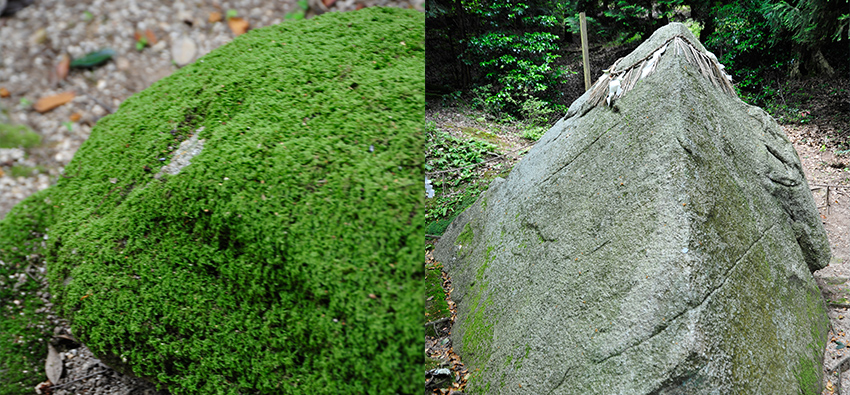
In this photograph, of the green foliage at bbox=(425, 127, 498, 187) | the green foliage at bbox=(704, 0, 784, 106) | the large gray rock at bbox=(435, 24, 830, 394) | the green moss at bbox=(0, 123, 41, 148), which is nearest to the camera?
the green moss at bbox=(0, 123, 41, 148)

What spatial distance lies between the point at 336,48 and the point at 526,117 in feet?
14.4

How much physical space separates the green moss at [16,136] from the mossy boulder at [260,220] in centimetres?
12

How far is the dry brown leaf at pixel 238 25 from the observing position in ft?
3.73

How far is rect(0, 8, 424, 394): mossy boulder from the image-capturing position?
0.76 metres

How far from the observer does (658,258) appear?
Result: 191 cm

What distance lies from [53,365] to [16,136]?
28.1 inches

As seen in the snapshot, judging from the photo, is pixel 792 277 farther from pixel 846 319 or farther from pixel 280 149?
pixel 280 149

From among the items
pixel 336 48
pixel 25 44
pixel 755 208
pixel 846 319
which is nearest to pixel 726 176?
pixel 755 208

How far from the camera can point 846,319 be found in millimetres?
3066

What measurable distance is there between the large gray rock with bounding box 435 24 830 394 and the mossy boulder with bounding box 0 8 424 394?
5.43ft

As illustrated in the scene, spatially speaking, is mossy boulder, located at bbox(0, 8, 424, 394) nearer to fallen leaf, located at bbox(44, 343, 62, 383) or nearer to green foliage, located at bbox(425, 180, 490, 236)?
fallen leaf, located at bbox(44, 343, 62, 383)

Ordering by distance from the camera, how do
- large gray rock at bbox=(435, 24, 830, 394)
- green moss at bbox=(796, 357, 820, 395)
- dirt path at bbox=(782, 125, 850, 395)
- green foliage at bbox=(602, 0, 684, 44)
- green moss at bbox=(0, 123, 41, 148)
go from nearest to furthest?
green moss at bbox=(0, 123, 41, 148) → large gray rock at bbox=(435, 24, 830, 394) → green moss at bbox=(796, 357, 820, 395) → dirt path at bbox=(782, 125, 850, 395) → green foliage at bbox=(602, 0, 684, 44)

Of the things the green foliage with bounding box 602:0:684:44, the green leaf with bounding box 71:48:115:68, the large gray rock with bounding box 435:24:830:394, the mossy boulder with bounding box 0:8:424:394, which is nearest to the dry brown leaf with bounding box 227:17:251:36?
the mossy boulder with bounding box 0:8:424:394

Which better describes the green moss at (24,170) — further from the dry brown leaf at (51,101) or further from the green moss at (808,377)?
the green moss at (808,377)
